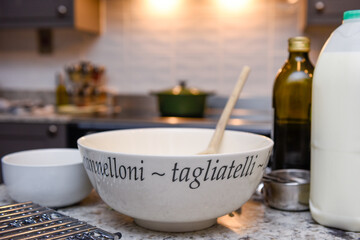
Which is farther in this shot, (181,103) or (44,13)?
(44,13)

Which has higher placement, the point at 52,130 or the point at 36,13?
the point at 36,13

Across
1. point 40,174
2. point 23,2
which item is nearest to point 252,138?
point 40,174

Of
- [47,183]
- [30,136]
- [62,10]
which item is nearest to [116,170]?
[47,183]

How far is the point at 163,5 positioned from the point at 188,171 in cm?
206

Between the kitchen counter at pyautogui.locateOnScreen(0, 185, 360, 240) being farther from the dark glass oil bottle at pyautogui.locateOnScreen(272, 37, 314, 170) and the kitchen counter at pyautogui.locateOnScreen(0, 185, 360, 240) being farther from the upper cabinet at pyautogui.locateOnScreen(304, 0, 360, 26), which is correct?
the upper cabinet at pyautogui.locateOnScreen(304, 0, 360, 26)

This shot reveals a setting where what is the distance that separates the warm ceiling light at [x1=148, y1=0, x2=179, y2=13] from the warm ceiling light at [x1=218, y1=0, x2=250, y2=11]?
259 millimetres

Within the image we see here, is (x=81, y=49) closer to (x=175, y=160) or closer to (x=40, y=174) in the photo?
(x=40, y=174)

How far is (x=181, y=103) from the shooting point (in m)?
1.99

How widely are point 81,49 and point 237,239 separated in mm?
2211

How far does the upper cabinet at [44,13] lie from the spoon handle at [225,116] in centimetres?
168

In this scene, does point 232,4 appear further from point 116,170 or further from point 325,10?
point 116,170

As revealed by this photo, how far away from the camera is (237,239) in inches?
21.8

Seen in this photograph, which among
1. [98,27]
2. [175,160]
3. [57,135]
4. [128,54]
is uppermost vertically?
[98,27]

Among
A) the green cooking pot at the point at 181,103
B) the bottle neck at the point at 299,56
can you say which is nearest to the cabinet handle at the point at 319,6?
the green cooking pot at the point at 181,103
